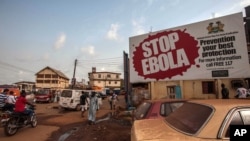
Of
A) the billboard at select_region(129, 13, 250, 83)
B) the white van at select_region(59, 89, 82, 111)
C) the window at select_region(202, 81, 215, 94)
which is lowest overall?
the white van at select_region(59, 89, 82, 111)

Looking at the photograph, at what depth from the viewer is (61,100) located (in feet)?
69.2

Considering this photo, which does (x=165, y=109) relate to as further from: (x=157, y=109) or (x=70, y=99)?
(x=70, y=99)

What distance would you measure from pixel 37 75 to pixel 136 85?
57.8 meters

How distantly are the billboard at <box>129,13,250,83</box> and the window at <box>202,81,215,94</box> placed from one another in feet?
4.03

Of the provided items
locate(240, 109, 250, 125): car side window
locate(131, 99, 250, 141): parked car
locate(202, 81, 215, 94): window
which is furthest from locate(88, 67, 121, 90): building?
locate(240, 109, 250, 125): car side window

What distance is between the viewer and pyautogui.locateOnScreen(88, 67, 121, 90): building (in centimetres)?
8006

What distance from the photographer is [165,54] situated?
19.1 meters

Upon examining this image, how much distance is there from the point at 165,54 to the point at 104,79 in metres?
63.1

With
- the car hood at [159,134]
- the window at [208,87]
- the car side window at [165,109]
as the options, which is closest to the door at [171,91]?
the window at [208,87]

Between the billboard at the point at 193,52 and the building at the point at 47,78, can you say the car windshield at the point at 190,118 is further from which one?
the building at the point at 47,78

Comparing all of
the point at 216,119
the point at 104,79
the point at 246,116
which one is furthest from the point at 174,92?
the point at 104,79

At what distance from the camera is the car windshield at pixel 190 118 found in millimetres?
3283

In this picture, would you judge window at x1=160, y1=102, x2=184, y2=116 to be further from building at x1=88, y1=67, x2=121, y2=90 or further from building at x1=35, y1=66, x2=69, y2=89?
building at x1=88, y1=67, x2=121, y2=90

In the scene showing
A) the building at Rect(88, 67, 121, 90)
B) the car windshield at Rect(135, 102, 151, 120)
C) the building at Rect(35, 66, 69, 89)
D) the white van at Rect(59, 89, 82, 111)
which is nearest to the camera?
the car windshield at Rect(135, 102, 151, 120)
